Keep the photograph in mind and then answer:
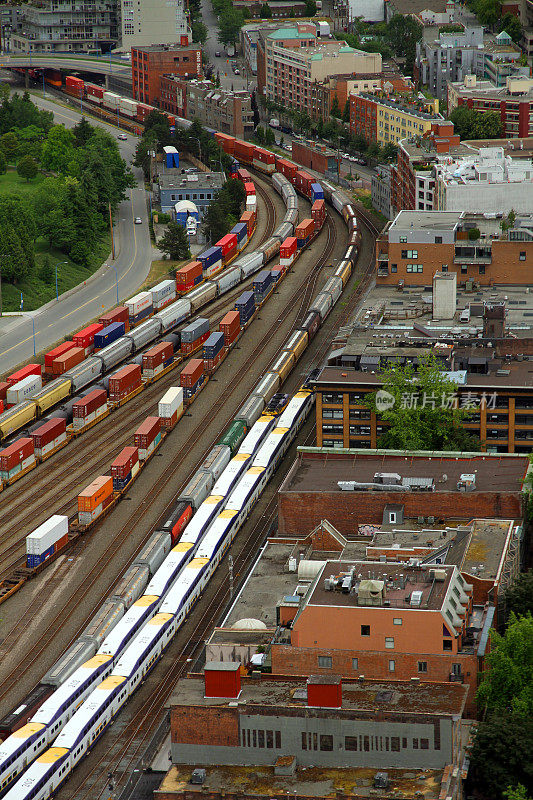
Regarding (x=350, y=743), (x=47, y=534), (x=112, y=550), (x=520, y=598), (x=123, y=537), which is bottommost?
(x=112, y=550)

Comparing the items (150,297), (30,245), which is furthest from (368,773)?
(30,245)

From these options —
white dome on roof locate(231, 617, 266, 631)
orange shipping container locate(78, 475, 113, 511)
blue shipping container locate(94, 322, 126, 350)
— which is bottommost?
orange shipping container locate(78, 475, 113, 511)

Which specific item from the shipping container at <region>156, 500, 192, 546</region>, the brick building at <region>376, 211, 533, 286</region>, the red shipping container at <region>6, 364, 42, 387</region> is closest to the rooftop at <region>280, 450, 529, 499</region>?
the shipping container at <region>156, 500, 192, 546</region>

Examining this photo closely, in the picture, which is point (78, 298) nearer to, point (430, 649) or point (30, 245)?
point (30, 245)

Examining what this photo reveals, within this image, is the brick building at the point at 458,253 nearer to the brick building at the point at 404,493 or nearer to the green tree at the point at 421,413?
the green tree at the point at 421,413

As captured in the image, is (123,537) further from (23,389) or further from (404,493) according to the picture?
(23,389)

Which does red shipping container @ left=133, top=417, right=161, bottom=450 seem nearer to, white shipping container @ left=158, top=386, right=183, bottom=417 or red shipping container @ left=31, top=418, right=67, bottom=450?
white shipping container @ left=158, top=386, right=183, bottom=417

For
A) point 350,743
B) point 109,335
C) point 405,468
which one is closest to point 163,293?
point 109,335
